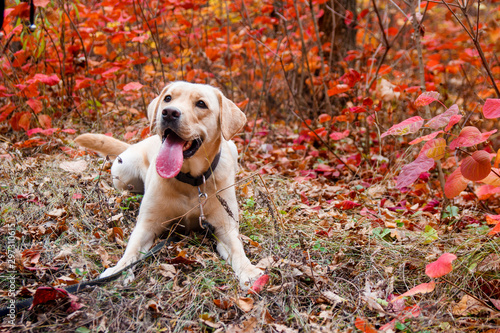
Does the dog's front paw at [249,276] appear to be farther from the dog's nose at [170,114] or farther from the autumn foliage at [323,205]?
the dog's nose at [170,114]

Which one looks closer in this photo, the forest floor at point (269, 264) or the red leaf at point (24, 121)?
the forest floor at point (269, 264)

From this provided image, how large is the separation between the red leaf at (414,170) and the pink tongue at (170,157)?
1370 mm

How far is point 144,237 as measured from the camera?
8.96 ft

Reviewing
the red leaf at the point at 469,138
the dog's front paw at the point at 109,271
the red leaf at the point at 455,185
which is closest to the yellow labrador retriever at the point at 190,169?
the dog's front paw at the point at 109,271

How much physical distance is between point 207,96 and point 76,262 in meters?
1.45

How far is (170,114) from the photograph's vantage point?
262 centimetres

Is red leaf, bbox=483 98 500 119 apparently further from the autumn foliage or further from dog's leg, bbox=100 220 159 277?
dog's leg, bbox=100 220 159 277

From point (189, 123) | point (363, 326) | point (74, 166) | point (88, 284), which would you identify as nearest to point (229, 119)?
point (189, 123)

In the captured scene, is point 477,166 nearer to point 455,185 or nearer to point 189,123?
A: point 455,185

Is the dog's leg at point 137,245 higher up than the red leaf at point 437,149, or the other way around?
the red leaf at point 437,149

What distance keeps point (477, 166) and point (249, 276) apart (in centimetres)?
139

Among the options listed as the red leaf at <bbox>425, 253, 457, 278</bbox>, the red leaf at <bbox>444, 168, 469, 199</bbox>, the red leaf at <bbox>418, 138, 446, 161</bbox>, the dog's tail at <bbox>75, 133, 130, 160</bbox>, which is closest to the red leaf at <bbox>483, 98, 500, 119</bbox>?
the red leaf at <bbox>418, 138, 446, 161</bbox>

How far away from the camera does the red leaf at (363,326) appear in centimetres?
184

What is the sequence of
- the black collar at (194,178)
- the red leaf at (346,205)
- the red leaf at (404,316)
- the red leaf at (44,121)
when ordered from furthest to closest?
the red leaf at (44,121), the red leaf at (346,205), the black collar at (194,178), the red leaf at (404,316)
